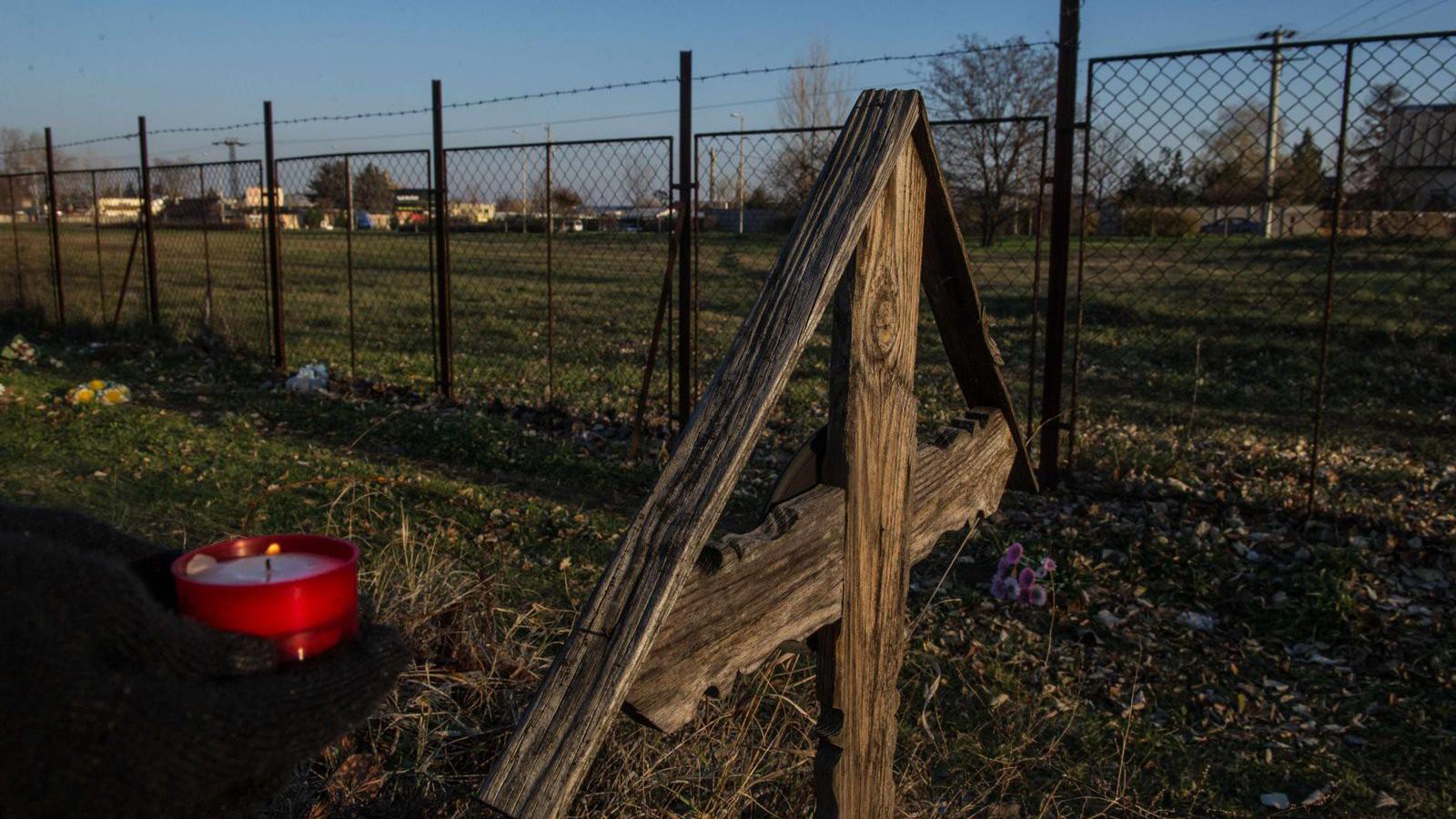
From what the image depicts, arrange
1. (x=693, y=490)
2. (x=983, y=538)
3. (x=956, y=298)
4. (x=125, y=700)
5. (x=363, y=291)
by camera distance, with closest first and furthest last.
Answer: (x=125, y=700)
(x=693, y=490)
(x=956, y=298)
(x=983, y=538)
(x=363, y=291)

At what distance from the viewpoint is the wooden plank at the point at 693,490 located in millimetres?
1134

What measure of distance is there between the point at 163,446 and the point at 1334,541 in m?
7.20

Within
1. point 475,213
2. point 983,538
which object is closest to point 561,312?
point 475,213

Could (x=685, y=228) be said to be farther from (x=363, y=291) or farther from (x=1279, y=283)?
(x=363, y=291)

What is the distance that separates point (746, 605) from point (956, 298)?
0.79 meters

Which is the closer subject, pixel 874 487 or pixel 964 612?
pixel 874 487

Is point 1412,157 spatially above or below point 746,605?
above

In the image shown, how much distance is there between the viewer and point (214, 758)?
0.93 metres

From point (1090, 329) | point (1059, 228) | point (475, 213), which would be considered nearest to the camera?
point (1059, 228)

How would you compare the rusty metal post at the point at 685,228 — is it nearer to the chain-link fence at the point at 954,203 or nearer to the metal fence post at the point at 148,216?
the chain-link fence at the point at 954,203

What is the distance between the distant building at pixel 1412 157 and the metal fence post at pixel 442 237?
6775 millimetres

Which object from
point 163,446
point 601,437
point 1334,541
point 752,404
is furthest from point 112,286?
point 752,404

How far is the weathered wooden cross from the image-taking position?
1.18m

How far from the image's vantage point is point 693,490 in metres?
1.27
